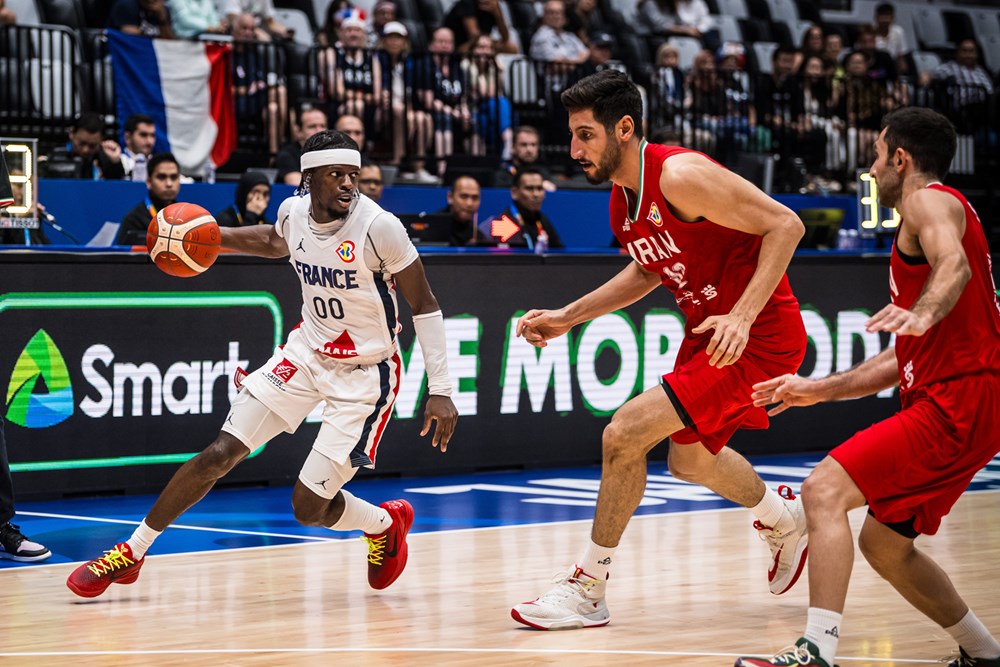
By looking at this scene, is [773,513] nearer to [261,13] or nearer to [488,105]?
[488,105]

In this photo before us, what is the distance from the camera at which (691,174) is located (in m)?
5.11

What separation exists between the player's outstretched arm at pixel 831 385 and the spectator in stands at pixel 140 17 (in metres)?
9.27

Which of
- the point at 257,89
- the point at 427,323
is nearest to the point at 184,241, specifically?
the point at 427,323

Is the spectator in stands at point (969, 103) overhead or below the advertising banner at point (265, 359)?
overhead

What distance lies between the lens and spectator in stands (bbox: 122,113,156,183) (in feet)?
36.9

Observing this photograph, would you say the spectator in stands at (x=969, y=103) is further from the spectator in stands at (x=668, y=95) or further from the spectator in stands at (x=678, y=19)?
the spectator in stands at (x=668, y=95)

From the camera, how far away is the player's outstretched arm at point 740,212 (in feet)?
16.2

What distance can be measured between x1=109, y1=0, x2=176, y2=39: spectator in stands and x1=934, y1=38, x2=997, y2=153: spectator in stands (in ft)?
28.1

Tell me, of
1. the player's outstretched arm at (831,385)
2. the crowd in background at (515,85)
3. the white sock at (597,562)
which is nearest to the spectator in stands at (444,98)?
the crowd in background at (515,85)

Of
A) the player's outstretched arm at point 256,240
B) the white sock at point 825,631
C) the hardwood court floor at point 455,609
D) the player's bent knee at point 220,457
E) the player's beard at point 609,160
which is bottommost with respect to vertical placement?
the hardwood court floor at point 455,609

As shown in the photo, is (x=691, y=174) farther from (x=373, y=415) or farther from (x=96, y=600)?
(x=96, y=600)

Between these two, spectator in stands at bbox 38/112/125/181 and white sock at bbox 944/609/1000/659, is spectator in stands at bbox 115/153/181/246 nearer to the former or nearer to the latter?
spectator in stands at bbox 38/112/125/181

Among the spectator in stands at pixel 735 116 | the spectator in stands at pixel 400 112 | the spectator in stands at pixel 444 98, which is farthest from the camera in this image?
the spectator in stands at pixel 735 116

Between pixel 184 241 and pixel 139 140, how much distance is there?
554 cm
